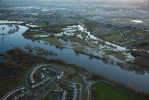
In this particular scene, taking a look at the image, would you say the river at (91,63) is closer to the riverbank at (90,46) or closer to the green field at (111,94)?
the riverbank at (90,46)

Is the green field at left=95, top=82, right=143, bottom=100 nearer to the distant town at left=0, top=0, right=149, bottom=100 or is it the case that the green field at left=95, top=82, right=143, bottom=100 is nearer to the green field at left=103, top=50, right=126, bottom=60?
the distant town at left=0, top=0, right=149, bottom=100

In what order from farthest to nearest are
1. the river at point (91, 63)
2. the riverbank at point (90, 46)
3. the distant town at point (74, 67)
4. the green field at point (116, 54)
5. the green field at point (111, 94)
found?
the green field at point (116, 54)
the riverbank at point (90, 46)
the river at point (91, 63)
the distant town at point (74, 67)
the green field at point (111, 94)

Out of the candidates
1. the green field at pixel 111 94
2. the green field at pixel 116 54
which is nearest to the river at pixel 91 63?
the green field at pixel 111 94

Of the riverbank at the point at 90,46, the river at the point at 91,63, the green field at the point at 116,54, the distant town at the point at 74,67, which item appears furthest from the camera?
the green field at the point at 116,54

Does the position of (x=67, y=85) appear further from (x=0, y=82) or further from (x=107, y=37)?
(x=107, y=37)

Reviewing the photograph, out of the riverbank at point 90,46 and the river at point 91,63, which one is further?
the riverbank at point 90,46

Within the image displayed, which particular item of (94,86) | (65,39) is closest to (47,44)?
(65,39)

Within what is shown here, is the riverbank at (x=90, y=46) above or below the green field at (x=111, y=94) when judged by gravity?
above

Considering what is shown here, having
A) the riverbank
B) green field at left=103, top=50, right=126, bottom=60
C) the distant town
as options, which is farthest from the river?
green field at left=103, top=50, right=126, bottom=60
